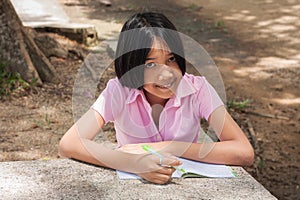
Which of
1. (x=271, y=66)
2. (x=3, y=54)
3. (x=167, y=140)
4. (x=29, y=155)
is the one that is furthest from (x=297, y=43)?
(x=167, y=140)

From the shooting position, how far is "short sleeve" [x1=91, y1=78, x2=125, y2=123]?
2219mm

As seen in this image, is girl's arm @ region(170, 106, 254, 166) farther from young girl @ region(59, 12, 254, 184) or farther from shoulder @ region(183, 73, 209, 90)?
shoulder @ region(183, 73, 209, 90)

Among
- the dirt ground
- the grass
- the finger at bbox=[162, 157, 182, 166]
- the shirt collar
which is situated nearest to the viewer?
the finger at bbox=[162, 157, 182, 166]

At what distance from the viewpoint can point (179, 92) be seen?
7.23 feet

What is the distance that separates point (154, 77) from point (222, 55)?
4.85m

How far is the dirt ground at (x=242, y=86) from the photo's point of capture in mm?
4102

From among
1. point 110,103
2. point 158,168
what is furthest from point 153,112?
point 158,168

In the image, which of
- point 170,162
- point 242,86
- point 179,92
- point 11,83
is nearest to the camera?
point 170,162

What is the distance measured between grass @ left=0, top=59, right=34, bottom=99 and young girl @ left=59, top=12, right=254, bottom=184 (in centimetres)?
280

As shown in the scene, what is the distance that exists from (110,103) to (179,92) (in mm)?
282

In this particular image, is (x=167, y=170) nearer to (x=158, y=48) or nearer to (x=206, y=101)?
(x=206, y=101)

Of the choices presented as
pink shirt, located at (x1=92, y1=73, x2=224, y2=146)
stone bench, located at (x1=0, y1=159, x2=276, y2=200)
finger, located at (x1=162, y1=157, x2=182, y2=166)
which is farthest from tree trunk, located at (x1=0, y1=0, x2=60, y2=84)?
finger, located at (x1=162, y1=157, x2=182, y2=166)

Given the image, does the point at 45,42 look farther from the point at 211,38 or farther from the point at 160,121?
the point at 160,121

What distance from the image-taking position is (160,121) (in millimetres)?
2250
